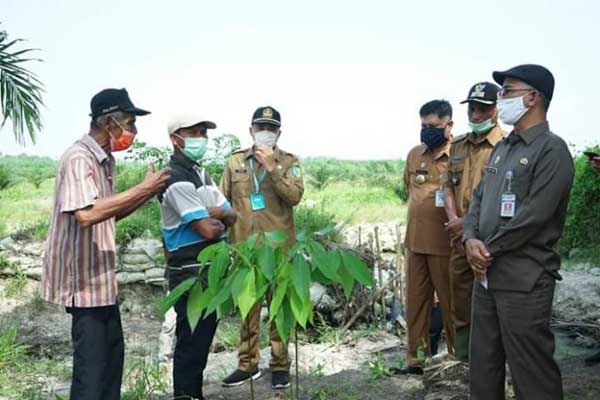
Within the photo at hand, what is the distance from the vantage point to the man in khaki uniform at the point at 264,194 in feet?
15.9

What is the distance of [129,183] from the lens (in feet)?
40.5

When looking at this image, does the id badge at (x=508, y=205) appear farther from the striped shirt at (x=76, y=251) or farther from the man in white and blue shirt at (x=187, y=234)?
the striped shirt at (x=76, y=251)

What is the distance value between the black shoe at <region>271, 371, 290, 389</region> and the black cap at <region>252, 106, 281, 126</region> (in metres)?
1.82

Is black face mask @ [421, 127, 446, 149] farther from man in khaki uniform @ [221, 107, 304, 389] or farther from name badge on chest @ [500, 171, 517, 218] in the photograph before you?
name badge on chest @ [500, 171, 517, 218]

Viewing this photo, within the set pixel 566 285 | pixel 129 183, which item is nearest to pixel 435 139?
pixel 566 285

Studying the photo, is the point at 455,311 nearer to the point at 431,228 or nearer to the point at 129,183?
the point at 431,228

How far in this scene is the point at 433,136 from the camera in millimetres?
4906

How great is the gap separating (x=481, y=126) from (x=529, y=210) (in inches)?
53.5

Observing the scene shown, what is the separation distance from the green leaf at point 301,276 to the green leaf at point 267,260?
11 centimetres

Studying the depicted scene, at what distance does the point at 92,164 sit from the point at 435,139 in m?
2.57

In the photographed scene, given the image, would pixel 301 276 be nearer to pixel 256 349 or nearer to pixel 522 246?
pixel 522 246

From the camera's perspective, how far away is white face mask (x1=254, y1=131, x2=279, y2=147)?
16.1 feet

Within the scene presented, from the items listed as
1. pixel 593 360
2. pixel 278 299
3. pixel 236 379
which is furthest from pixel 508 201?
pixel 593 360

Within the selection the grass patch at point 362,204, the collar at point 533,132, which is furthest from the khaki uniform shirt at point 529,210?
the grass patch at point 362,204
